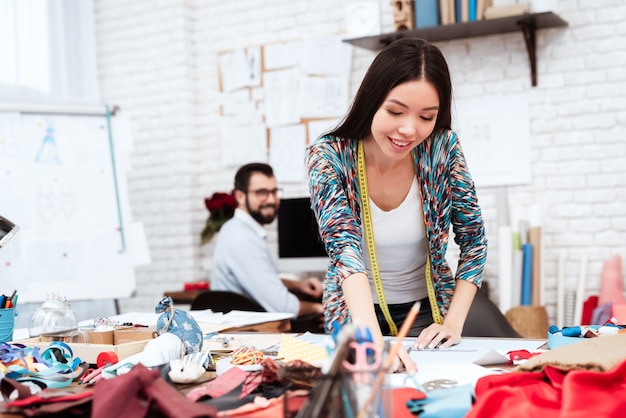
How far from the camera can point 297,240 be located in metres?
4.36

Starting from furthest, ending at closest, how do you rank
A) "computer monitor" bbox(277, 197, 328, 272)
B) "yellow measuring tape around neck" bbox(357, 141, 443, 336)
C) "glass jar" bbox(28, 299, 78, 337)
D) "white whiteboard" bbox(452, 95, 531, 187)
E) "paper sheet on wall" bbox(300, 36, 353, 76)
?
"paper sheet on wall" bbox(300, 36, 353, 76)
"computer monitor" bbox(277, 197, 328, 272)
"white whiteboard" bbox(452, 95, 531, 187)
"yellow measuring tape around neck" bbox(357, 141, 443, 336)
"glass jar" bbox(28, 299, 78, 337)

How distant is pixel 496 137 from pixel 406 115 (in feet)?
8.30

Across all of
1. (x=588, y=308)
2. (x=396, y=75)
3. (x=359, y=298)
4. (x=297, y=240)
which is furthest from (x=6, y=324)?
(x=588, y=308)

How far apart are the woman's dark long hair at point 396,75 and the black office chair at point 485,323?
32.4 inches

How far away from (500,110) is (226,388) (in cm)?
319

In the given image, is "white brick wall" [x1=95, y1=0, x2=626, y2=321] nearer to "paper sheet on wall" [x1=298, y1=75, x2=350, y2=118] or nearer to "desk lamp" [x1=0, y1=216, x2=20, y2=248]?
"paper sheet on wall" [x1=298, y1=75, x2=350, y2=118]

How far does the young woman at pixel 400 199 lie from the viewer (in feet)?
5.76

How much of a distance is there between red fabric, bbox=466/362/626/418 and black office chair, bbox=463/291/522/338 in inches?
46.2

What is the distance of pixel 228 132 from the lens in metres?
4.94

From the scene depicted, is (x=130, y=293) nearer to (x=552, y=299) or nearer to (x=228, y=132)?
(x=228, y=132)

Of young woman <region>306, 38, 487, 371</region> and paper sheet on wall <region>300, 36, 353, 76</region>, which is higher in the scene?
paper sheet on wall <region>300, 36, 353, 76</region>

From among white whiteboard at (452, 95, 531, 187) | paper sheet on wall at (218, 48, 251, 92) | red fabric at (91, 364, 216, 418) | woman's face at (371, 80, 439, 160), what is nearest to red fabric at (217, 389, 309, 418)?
red fabric at (91, 364, 216, 418)

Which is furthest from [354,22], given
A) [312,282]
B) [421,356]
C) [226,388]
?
Result: [226,388]

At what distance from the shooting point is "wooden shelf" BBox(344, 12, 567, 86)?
12.5ft
